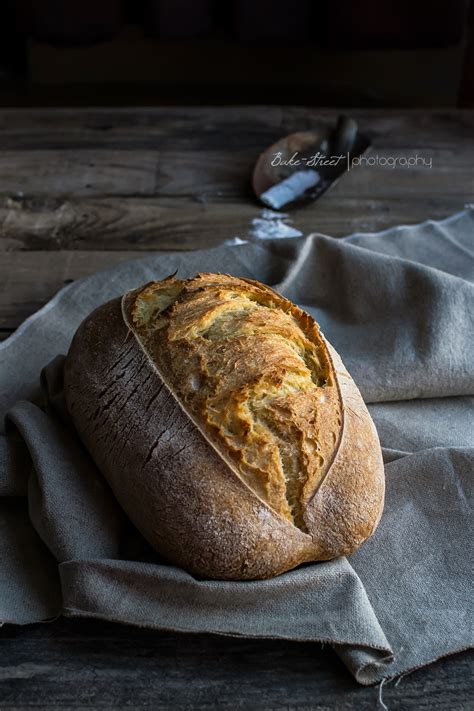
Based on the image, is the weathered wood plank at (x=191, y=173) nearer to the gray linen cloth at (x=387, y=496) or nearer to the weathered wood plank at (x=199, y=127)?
the weathered wood plank at (x=199, y=127)

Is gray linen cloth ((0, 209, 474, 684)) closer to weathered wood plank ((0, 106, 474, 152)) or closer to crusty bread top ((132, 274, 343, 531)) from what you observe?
crusty bread top ((132, 274, 343, 531))

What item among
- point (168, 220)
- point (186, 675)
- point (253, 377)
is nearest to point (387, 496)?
point (253, 377)

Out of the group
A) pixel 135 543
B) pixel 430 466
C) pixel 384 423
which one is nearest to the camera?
pixel 135 543

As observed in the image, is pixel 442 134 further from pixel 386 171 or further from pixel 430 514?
pixel 430 514

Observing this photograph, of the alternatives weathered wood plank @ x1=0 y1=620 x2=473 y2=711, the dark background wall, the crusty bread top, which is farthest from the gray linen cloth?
the dark background wall

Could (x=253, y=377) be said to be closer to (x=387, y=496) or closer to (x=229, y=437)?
(x=229, y=437)

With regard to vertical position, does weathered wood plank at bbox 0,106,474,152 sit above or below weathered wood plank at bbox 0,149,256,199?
above

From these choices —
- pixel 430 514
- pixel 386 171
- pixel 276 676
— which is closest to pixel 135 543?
pixel 276 676
